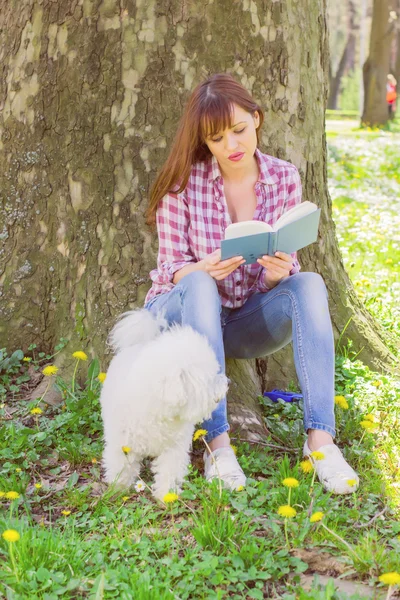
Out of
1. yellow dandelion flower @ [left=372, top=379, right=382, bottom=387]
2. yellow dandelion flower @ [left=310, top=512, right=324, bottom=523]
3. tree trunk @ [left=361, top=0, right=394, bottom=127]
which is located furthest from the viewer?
tree trunk @ [left=361, top=0, right=394, bottom=127]

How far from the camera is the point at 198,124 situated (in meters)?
3.05

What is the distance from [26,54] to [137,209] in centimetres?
95

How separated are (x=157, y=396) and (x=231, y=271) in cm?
71

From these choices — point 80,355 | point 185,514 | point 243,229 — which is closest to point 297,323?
point 243,229

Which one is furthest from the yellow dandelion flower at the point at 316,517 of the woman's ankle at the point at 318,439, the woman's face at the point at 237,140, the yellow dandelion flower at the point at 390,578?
the woman's face at the point at 237,140

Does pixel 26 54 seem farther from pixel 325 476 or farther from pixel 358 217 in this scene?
pixel 358 217

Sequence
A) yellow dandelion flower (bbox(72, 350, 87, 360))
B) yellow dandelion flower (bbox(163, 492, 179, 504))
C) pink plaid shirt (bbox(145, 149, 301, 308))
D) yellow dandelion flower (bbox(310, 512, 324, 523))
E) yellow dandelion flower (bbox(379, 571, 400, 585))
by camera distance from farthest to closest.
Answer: yellow dandelion flower (bbox(72, 350, 87, 360)) < pink plaid shirt (bbox(145, 149, 301, 308)) < yellow dandelion flower (bbox(163, 492, 179, 504)) < yellow dandelion flower (bbox(310, 512, 324, 523)) < yellow dandelion flower (bbox(379, 571, 400, 585))

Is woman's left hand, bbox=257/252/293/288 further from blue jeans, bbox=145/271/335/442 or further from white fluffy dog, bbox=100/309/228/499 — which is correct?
white fluffy dog, bbox=100/309/228/499

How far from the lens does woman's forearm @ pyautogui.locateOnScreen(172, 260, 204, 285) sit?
307 centimetres

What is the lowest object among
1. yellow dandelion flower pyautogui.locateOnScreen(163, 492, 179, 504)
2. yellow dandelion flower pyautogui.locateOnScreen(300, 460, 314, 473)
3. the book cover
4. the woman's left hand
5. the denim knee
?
yellow dandelion flower pyautogui.locateOnScreen(300, 460, 314, 473)

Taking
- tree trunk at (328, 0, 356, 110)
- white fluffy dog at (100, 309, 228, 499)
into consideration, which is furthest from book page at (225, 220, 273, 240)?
tree trunk at (328, 0, 356, 110)

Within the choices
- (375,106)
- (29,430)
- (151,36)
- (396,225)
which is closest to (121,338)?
(29,430)

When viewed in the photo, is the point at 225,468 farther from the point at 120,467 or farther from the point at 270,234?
the point at 270,234

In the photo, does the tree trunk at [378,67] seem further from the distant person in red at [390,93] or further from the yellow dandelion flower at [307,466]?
the yellow dandelion flower at [307,466]
